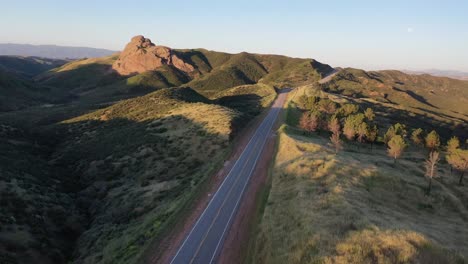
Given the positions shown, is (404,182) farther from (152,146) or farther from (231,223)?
(152,146)

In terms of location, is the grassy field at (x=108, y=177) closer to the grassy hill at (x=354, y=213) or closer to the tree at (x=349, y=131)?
the grassy hill at (x=354, y=213)

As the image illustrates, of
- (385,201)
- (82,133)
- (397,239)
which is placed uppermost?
(397,239)

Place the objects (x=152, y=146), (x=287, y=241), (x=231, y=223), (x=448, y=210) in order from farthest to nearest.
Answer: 1. (x=152, y=146)
2. (x=448, y=210)
3. (x=231, y=223)
4. (x=287, y=241)

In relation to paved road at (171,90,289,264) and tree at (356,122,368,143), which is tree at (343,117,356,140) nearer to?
tree at (356,122,368,143)

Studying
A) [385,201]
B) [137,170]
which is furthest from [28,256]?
[385,201]

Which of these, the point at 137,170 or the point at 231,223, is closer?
the point at 231,223

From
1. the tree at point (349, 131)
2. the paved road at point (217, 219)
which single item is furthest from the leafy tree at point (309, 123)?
the paved road at point (217, 219)
